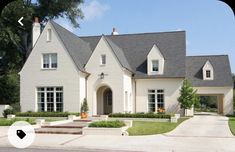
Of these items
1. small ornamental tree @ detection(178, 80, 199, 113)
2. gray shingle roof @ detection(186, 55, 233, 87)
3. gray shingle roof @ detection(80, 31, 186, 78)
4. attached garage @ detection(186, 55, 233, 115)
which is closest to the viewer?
small ornamental tree @ detection(178, 80, 199, 113)

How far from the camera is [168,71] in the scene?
3319cm

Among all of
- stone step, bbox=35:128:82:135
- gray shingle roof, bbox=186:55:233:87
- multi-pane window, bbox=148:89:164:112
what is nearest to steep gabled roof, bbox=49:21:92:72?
multi-pane window, bbox=148:89:164:112

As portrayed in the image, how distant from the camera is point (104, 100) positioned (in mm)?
33406

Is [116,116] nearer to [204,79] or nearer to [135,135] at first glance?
[135,135]

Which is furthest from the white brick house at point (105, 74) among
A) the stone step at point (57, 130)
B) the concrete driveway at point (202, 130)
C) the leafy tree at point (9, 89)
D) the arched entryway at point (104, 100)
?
the leafy tree at point (9, 89)

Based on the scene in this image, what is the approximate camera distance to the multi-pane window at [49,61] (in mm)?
30609

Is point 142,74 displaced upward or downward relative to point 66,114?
upward

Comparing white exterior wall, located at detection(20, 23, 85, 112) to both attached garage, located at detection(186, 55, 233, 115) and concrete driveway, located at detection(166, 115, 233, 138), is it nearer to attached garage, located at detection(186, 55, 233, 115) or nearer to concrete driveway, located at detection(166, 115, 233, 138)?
concrete driveway, located at detection(166, 115, 233, 138)

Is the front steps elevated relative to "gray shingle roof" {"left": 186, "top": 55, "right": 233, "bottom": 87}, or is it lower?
lower

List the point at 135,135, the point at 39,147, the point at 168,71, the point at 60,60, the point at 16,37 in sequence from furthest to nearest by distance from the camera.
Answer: the point at 16,37 < the point at 168,71 < the point at 60,60 < the point at 135,135 < the point at 39,147

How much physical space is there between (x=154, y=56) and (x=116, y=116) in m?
8.90

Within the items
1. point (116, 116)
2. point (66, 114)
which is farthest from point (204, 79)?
point (66, 114)

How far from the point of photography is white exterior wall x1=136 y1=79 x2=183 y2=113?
32531mm

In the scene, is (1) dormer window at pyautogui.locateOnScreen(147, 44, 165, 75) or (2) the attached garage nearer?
(1) dormer window at pyautogui.locateOnScreen(147, 44, 165, 75)
